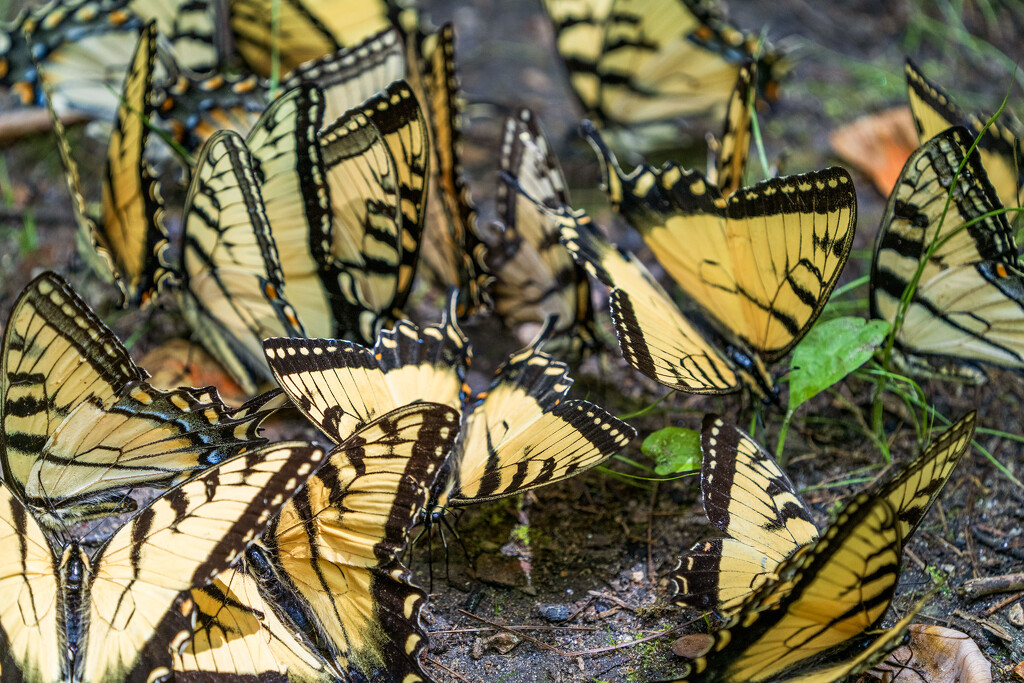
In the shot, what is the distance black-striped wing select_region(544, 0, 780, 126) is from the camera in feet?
10.5

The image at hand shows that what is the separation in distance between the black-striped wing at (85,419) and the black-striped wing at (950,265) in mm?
1633

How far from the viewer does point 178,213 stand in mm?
3104

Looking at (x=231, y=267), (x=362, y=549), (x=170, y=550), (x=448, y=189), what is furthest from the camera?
(x=448, y=189)

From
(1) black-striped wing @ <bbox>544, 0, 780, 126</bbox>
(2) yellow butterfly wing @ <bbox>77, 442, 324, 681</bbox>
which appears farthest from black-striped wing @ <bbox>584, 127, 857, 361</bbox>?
(2) yellow butterfly wing @ <bbox>77, 442, 324, 681</bbox>

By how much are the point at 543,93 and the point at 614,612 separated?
8.21ft

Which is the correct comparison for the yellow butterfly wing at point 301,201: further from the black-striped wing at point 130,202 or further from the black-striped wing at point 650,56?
the black-striped wing at point 650,56

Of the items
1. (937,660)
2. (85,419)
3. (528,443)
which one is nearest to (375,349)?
(528,443)

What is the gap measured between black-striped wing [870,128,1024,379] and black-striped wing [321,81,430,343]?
1270mm

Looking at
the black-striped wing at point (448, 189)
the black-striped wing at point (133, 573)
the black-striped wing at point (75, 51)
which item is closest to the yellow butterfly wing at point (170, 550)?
the black-striped wing at point (133, 573)

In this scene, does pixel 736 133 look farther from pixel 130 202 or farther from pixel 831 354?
pixel 130 202

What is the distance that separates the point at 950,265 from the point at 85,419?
7.10 feet

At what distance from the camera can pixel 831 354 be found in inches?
79.8

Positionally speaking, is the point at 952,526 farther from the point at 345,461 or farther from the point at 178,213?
the point at 178,213

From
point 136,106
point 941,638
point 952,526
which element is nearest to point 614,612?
point 941,638
